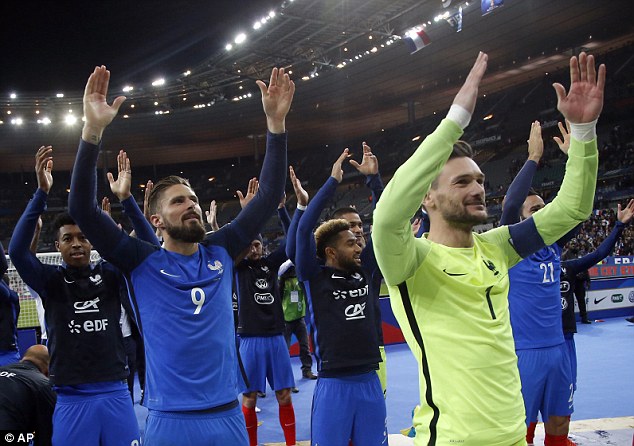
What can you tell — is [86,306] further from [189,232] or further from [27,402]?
[189,232]

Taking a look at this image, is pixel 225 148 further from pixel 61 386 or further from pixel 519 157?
pixel 61 386

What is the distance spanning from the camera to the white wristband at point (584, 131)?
2.45 meters

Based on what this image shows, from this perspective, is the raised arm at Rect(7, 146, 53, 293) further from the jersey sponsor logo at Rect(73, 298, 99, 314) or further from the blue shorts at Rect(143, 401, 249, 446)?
the blue shorts at Rect(143, 401, 249, 446)

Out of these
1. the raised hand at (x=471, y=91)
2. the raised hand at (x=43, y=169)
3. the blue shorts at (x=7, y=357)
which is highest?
the raised hand at (x=43, y=169)

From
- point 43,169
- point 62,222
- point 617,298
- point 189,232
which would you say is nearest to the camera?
point 189,232

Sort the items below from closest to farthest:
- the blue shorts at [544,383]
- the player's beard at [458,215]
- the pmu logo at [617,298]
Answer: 1. the player's beard at [458,215]
2. the blue shorts at [544,383]
3. the pmu logo at [617,298]

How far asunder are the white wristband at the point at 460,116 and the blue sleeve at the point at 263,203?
4.06 feet

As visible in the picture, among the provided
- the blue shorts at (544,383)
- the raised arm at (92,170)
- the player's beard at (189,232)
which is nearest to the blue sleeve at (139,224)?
the player's beard at (189,232)

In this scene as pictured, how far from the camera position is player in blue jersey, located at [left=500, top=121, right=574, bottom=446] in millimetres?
4586

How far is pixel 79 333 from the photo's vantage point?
377 cm

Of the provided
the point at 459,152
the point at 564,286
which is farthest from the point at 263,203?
the point at 564,286

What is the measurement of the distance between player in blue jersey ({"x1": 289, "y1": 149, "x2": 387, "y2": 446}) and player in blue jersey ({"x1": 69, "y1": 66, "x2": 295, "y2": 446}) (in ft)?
3.43

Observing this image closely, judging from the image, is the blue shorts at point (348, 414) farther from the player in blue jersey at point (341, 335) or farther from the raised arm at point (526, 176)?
the raised arm at point (526, 176)

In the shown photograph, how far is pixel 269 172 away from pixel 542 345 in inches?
116
